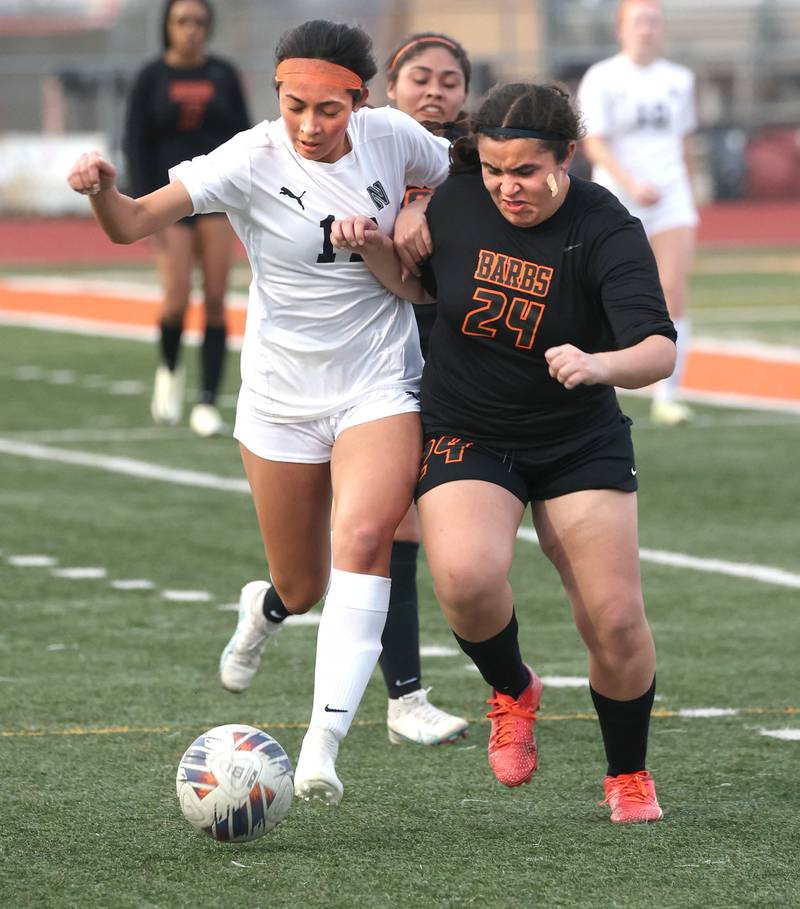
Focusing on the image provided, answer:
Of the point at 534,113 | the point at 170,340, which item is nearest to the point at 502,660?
the point at 534,113

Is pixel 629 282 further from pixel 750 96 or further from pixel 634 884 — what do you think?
pixel 750 96

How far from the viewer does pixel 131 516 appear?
9.09 meters

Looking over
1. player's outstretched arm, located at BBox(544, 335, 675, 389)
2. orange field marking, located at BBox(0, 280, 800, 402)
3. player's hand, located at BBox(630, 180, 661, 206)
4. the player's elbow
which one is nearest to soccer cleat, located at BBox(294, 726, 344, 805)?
player's outstretched arm, located at BBox(544, 335, 675, 389)

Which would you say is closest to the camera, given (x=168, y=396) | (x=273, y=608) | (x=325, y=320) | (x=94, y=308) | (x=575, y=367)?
(x=575, y=367)

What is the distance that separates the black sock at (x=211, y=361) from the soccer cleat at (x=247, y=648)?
18.5ft

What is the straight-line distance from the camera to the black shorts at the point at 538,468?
475cm

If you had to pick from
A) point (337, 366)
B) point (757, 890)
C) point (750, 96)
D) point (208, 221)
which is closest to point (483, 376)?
point (337, 366)

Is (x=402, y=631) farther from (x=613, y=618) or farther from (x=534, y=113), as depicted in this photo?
(x=534, y=113)

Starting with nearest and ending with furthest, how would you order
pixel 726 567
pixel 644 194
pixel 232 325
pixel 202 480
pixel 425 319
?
pixel 425 319
pixel 726 567
pixel 202 480
pixel 644 194
pixel 232 325

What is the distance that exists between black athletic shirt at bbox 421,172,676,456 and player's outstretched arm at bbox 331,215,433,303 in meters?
0.14

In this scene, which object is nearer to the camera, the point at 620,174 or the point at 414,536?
the point at 414,536

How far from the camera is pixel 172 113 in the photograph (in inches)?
448

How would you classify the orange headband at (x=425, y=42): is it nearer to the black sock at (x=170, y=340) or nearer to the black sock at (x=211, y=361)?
the black sock at (x=211, y=361)

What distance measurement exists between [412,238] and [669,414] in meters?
7.22
